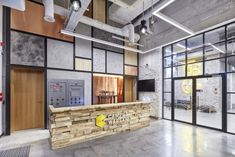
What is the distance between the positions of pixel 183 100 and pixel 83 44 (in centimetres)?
536

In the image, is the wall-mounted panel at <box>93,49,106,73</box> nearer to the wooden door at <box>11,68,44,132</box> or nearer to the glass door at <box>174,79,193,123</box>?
the wooden door at <box>11,68,44,132</box>

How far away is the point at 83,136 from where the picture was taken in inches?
167

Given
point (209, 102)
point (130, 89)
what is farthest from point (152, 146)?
point (130, 89)

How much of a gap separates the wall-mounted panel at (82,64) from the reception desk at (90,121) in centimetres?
243

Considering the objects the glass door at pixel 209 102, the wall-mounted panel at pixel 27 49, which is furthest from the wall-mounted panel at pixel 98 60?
the glass door at pixel 209 102

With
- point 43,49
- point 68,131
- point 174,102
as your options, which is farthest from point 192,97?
point 43,49

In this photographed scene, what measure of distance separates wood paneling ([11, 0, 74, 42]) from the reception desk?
3.05 meters

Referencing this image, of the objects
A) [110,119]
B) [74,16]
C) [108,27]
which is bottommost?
[110,119]

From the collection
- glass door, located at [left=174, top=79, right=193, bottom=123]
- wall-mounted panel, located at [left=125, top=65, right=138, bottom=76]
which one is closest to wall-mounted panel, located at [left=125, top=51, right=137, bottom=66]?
wall-mounted panel, located at [left=125, top=65, right=138, bottom=76]

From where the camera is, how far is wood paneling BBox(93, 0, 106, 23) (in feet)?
22.2

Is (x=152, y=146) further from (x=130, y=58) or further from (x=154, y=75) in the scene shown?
(x=130, y=58)

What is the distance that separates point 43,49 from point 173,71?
592 cm

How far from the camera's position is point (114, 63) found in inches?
295

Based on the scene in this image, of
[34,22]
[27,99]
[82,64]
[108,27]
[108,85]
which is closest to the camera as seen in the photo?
[34,22]
